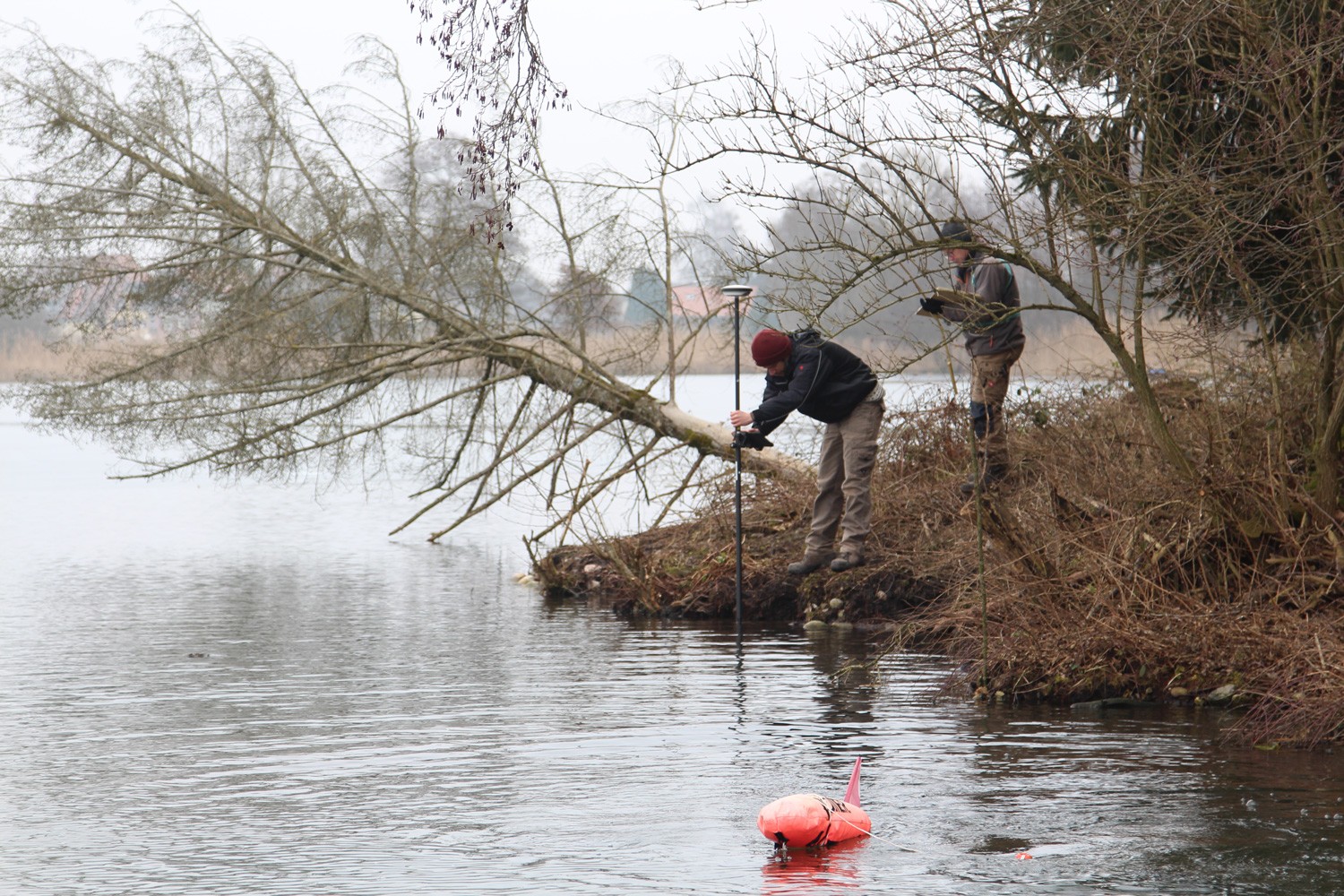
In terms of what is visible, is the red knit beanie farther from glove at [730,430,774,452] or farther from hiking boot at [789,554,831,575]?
hiking boot at [789,554,831,575]

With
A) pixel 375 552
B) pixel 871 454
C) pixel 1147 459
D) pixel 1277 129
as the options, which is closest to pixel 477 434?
pixel 375 552

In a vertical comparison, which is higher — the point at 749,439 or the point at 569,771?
the point at 749,439

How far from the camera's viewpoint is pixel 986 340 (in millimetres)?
12773

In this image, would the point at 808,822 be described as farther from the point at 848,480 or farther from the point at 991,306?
the point at 848,480

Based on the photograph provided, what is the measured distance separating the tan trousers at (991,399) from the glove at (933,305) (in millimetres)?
1003

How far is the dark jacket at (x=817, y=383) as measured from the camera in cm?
1298

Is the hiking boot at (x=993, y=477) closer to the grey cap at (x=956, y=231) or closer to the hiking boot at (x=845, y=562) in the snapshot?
the hiking boot at (x=845, y=562)

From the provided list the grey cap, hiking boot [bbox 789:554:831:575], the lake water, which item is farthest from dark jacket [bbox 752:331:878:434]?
the grey cap

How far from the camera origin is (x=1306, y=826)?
7.38m

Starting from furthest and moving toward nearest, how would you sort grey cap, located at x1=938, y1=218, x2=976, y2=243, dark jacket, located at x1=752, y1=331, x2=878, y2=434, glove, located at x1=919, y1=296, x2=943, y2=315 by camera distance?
dark jacket, located at x1=752, y1=331, x2=878, y2=434, glove, located at x1=919, y1=296, x2=943, y2=315, grey cap, located at x1=938, y1=218, x2=976, y2=243

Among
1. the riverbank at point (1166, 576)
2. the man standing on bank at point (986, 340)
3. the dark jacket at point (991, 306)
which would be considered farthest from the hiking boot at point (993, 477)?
the dark jacket at point (991, 306)

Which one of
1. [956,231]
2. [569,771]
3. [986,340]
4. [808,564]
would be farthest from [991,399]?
[569,771]

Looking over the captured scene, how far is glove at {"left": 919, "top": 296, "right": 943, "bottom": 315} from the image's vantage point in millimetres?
11684

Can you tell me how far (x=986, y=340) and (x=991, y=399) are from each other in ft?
1.48
